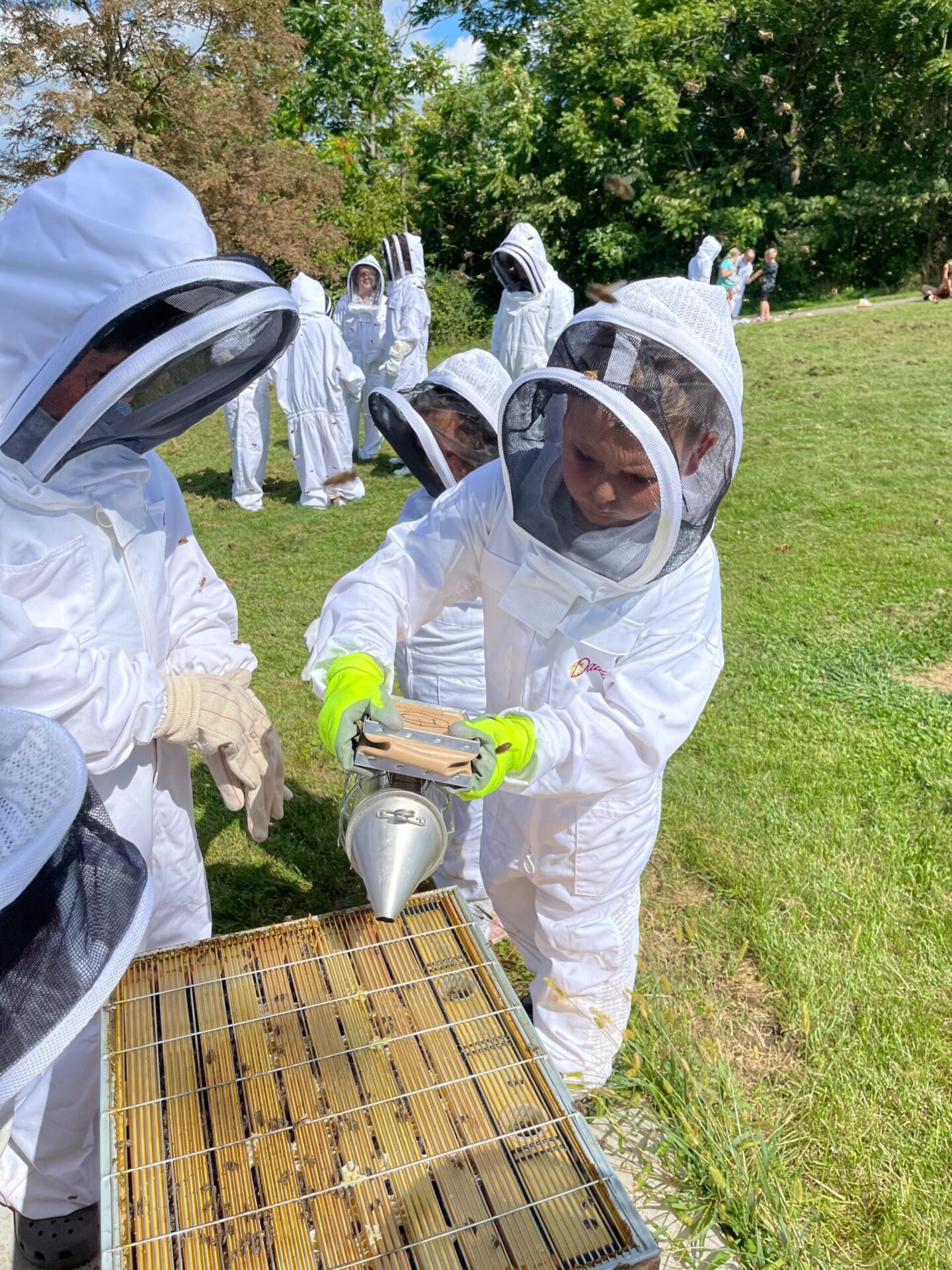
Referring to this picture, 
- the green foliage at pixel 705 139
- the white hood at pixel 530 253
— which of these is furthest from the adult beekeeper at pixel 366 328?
the green foliage at pixel 705 139

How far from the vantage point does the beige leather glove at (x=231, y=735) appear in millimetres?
2104

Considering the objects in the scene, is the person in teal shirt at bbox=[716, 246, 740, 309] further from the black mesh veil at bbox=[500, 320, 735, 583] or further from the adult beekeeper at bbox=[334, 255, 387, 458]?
the black mesh veil at bbox=[500, 320, 735, 583]

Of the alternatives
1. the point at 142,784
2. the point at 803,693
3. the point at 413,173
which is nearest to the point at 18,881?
the point at 142,784

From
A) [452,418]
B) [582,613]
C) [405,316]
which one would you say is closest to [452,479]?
[452,418]

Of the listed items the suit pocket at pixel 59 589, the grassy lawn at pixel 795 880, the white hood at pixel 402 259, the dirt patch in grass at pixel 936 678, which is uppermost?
the white hood at pixel 402 259

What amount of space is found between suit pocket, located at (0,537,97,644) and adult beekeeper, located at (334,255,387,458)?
8828mm

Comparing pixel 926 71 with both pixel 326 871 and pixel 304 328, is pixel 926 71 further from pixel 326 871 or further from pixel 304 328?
pixel 326 871

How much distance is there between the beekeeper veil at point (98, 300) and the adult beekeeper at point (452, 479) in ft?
3.92

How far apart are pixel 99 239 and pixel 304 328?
7.39 metres

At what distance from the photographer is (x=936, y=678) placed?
5027 mm

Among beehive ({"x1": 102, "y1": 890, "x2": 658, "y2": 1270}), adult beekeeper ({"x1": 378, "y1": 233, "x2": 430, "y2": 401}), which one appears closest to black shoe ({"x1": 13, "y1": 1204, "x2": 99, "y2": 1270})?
beehive ({"x1": 102, "y1": 890, "x2": 658, "y2": 1270})

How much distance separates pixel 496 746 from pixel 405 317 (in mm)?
9385

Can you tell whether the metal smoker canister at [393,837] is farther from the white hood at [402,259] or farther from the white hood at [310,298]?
the white hood at [402,259]

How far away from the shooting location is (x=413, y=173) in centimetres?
2331
